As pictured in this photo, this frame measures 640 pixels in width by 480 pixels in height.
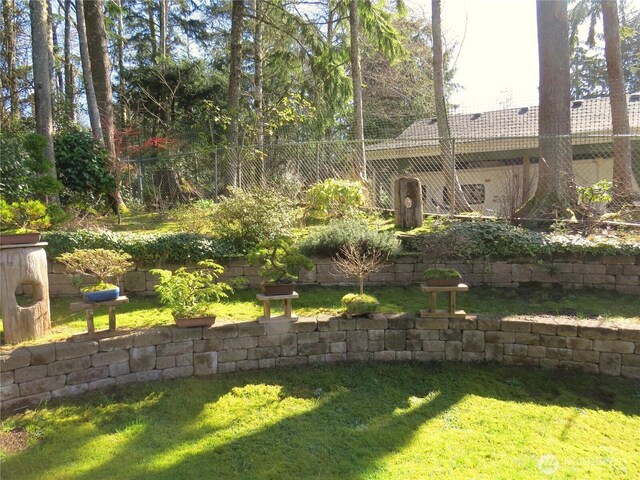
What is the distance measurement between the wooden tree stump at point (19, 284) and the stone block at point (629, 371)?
5609 millimetres

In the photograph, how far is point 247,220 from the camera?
582 cm

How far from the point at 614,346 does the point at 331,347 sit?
2.83 meters

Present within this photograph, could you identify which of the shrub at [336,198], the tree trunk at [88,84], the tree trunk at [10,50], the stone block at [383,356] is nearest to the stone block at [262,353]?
the stone block at [383,356]

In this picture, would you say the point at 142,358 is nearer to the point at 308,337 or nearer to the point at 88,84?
the point at 308,337

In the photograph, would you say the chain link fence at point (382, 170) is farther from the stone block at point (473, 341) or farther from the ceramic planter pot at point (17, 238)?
the ceramic planter pot at point (17, 238)

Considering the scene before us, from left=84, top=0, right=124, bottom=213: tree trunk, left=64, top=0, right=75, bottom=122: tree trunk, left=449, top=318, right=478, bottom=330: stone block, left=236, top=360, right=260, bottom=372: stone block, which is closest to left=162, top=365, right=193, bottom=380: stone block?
left=236, top=360, right=260, bottom=372: stone block

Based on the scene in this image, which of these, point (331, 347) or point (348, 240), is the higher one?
point (348, 240)

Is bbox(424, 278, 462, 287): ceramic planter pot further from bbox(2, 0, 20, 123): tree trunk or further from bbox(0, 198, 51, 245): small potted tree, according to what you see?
bbox(2, 0, 20, 123): tree trunk

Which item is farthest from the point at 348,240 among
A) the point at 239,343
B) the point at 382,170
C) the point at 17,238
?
the point at 382,170

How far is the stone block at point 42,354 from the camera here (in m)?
3.44

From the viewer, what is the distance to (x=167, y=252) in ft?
17.4

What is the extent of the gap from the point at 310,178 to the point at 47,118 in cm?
461

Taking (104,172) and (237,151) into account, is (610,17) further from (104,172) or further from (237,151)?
(104,172)

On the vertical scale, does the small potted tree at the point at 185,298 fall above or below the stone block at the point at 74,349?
above
